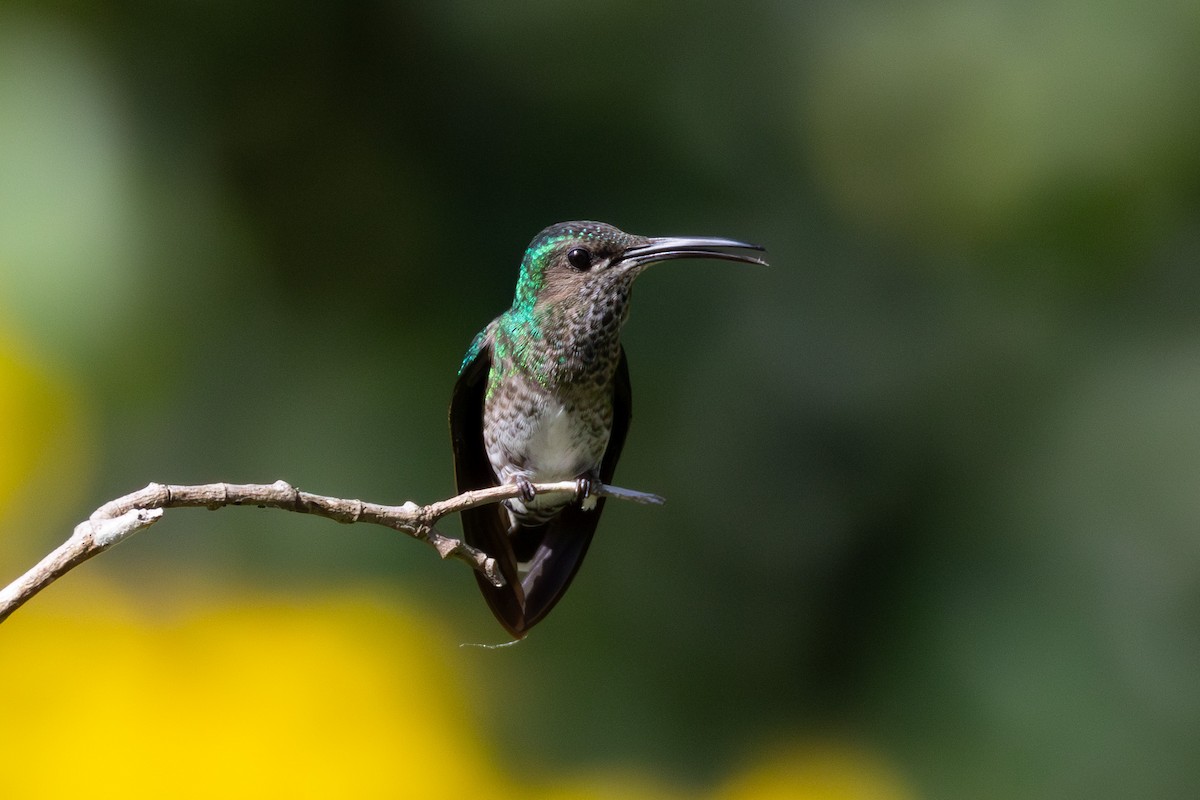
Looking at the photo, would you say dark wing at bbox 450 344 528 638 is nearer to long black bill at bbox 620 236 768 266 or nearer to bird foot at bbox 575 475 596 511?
bird foot at bbox 575 475 596 511

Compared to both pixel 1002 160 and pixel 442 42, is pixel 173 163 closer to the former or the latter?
pixel 442 42

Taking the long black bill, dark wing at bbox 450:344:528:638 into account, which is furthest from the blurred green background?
the long black bill

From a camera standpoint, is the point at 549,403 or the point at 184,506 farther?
the point at 549,403

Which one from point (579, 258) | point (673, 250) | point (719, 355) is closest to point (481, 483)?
point (579, 258)

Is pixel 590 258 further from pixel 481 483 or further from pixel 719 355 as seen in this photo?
pixel 719 355

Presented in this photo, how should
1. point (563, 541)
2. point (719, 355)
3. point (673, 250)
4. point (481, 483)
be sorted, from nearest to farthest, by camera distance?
point (673, 250) → point (563, 541) → point (481, 483) → point (719, 355)

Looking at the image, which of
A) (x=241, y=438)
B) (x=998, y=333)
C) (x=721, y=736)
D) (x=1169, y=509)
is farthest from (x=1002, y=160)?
→ (x=241, y=438)
